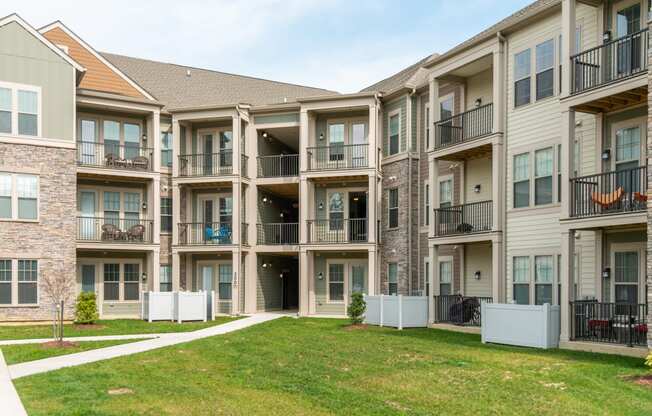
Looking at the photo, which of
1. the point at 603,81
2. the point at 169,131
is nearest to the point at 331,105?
the point at 169,131

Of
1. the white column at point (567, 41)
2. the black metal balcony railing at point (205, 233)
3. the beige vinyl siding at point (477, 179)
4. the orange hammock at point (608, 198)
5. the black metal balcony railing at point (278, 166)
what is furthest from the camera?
the black metal balcony railing at point (278, 166)

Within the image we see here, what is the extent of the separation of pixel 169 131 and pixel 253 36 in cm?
582

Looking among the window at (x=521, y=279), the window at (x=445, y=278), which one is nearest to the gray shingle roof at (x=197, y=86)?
the window at (x=445, y=278)

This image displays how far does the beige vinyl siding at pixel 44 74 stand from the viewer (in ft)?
78.2

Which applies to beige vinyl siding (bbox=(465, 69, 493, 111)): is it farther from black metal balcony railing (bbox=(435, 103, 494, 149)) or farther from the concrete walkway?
the concrete walkway

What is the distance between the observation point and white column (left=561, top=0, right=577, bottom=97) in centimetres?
1678

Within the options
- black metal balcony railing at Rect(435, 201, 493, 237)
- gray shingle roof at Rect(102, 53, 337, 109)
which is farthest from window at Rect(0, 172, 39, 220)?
black metal balcony railing at Rect(435, 201, 493, 237)

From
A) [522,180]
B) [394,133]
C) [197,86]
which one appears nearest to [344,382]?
[522,180]

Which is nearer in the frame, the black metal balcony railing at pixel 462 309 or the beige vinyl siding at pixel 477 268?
the black metal balcony railing at pixel 462 309

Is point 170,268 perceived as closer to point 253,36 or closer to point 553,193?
point 253,36

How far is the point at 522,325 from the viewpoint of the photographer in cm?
1691

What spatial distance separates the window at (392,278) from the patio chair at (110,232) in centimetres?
1122

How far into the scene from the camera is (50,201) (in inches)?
962

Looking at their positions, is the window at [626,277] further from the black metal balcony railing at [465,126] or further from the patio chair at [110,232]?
the patio chair at [110,232]
